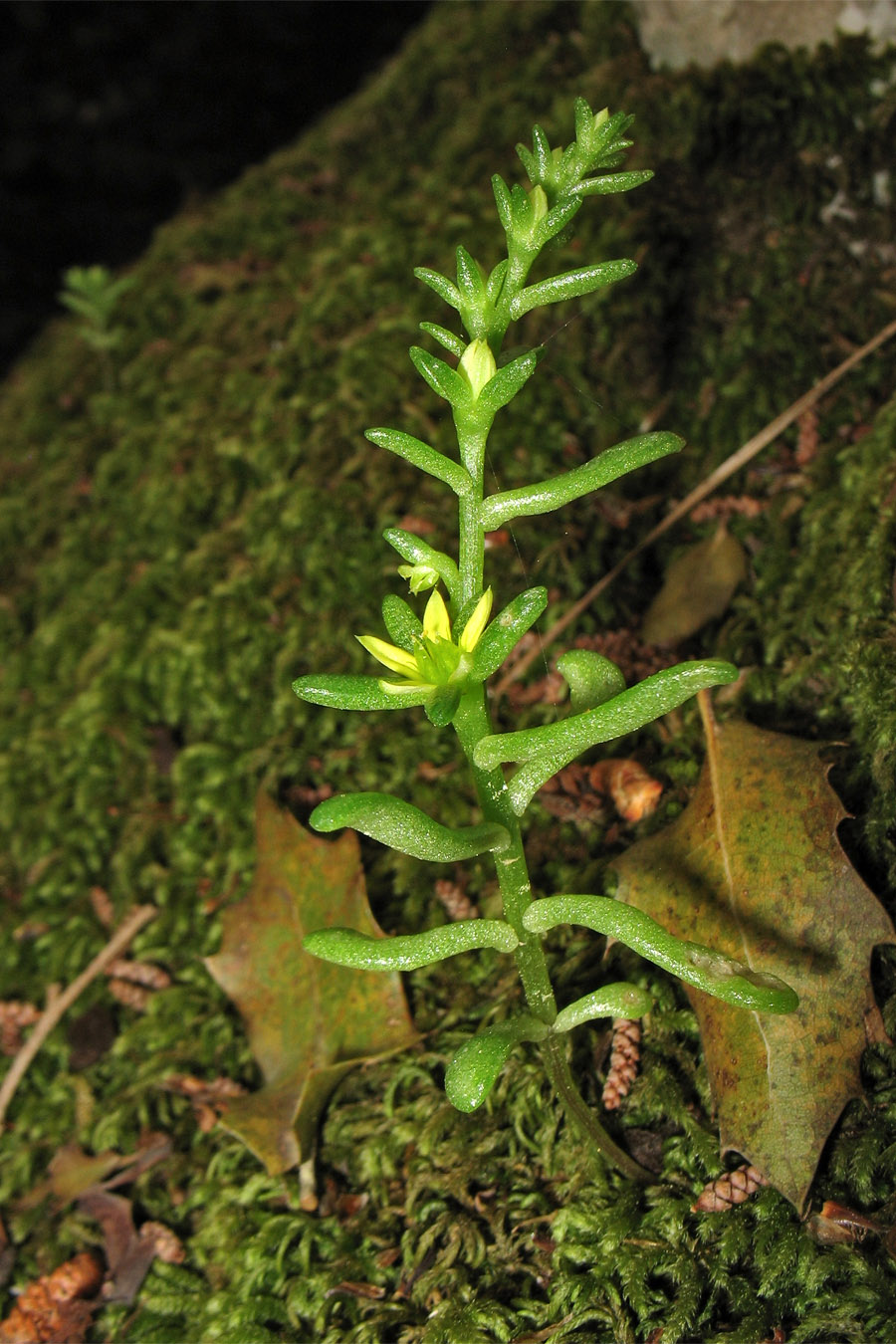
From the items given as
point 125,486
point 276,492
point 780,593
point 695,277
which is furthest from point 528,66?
point 780,593

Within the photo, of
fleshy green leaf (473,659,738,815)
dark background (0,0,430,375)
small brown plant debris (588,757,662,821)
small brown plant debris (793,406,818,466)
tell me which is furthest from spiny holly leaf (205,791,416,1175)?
dark background (0,0,430,375)

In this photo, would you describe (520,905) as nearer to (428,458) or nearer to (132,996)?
(428,458)

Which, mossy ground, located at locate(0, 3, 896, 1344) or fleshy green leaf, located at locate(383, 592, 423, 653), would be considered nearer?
fleshy green leaf, located at locate(383, 592, 423, 653)

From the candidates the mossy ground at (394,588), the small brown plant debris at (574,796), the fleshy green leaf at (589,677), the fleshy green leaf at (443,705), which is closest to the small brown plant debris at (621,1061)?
the mossy ground at (394,588)

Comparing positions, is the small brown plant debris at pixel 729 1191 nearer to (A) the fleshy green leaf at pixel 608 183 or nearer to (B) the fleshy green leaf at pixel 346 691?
(B) the fleshy green leaf at pixel 346 691

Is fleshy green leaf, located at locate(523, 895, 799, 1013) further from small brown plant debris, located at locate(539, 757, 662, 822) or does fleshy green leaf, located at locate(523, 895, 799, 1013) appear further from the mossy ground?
small brown plant debris, located at locate(539, 757, 662, 822)

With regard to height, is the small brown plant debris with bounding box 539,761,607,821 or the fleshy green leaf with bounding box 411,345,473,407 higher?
the fleshy green leaf with bounding box 411,345,473,407
